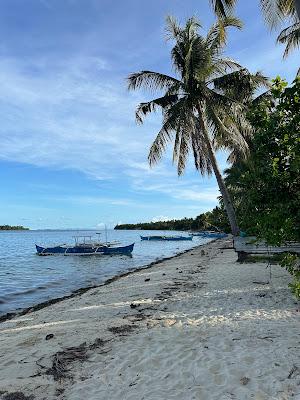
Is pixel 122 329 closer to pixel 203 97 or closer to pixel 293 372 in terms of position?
pixel 293 372

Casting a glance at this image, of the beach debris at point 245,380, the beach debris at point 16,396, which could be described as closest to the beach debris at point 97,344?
the beach debris at point 16,396

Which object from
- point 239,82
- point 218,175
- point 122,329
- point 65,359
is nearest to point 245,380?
point 65,359

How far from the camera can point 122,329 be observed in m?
8.41

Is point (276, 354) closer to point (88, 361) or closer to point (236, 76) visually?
point (88, 361)

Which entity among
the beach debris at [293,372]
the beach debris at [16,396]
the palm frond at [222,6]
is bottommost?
the beach debris at [16,396]

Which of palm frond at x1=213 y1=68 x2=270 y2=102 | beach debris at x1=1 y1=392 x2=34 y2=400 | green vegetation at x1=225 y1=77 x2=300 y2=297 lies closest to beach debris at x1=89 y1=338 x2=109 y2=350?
beach debris at x1=1 y1=392 x2=34 y2=400

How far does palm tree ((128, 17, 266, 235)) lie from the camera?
65.6ft

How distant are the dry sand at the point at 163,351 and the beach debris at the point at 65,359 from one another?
0.06 feet

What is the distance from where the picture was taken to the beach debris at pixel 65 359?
19.9ft

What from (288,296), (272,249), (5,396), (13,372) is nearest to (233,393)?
(5,396)

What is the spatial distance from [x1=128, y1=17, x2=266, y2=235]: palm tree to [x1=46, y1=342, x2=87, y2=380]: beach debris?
14465mm

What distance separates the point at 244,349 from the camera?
6.41m

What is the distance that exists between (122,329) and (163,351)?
1983 mm

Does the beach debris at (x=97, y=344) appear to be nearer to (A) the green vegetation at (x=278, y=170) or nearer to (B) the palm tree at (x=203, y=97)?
(A) the green vegetation at (x=278, y=170)
